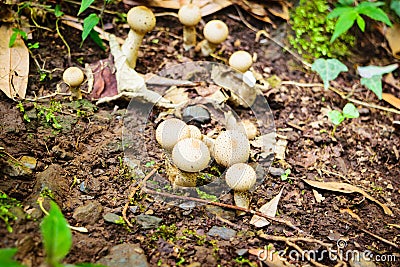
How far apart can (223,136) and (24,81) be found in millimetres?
1354

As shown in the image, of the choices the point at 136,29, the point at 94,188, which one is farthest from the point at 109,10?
the point at 94,188

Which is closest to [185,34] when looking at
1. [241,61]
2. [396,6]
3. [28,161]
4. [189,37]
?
[189,37]

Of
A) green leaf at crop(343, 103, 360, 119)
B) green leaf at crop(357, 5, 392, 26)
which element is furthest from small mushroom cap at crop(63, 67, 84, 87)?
green leaf at crop(357, 5, 392, 26)

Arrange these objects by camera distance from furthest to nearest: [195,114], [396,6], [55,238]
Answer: [396,6], [195,114], [55,238]

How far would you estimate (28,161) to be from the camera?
238cm

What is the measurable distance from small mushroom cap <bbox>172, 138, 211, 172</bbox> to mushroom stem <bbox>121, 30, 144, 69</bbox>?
1055 millimetres

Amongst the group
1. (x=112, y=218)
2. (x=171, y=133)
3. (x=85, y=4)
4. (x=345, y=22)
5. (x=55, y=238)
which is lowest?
(x=112, y=218)

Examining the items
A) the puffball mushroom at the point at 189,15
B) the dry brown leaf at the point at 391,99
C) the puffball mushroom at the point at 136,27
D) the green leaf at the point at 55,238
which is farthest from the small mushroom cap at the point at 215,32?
the green leaf at the point at 55,238

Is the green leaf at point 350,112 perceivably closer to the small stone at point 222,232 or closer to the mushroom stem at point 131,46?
the small stone at point 222,232

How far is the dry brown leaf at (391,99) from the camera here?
11.1 ft

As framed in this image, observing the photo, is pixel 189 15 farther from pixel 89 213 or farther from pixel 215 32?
pixel 89 213

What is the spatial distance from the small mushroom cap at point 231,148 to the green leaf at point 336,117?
35.3 inches

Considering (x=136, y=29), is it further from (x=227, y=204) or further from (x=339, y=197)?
(x=339, y=197)

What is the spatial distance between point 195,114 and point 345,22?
129 centimetres
